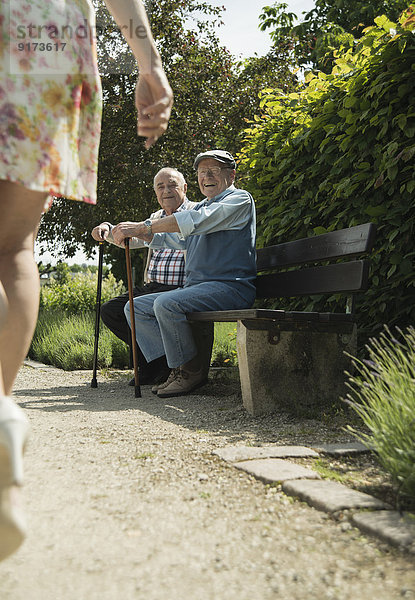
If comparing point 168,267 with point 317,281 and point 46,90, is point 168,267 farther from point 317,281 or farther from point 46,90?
point 46,90

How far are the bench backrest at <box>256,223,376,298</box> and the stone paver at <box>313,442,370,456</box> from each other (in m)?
1.14

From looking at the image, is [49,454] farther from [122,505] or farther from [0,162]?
[0,162]

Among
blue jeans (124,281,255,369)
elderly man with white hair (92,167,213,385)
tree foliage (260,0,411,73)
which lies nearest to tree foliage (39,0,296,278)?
tree foliage (260,0,411,73)

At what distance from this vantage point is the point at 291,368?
3.59 meters

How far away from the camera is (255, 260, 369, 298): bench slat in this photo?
3529 millimetres

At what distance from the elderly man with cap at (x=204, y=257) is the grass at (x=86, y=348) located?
1.34 metres

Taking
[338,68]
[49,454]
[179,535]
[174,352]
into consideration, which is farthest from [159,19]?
[179,535]

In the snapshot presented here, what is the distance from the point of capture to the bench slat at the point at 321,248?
11.5 feet

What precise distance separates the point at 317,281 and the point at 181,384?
4.11 ft

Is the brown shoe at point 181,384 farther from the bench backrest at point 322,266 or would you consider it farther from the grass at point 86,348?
the grass at point 86,348

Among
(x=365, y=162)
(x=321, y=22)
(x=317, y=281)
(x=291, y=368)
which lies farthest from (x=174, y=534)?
(x=321, y=22)

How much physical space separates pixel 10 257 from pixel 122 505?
81 centimetres

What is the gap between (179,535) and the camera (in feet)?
5.50

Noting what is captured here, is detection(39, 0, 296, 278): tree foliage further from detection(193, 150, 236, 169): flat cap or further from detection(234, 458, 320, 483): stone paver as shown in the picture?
detection(234, 458, 320, 483): stone paver
